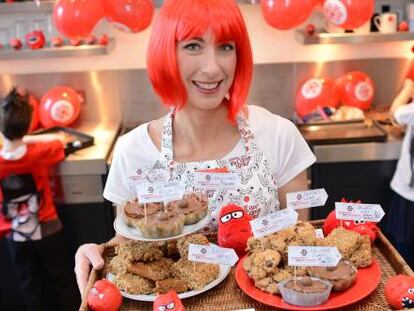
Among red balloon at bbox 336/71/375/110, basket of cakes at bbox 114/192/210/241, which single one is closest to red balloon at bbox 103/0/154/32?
red balloon at bbox 336/71/375/110

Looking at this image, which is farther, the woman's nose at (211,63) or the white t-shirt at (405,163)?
the white t-shirt at (405,163)

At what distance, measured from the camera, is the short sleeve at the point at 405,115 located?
2.77 meters

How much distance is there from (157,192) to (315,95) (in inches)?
82.6

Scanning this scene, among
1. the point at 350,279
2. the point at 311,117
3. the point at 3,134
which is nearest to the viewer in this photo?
the point at 350,279

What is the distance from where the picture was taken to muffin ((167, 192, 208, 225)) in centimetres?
130

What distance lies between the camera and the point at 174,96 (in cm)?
154

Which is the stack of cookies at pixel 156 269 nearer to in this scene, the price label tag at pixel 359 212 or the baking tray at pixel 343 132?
the price label tag at pixel 359 212

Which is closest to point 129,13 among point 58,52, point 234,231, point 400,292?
point 58,52

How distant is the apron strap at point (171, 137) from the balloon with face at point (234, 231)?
325mm

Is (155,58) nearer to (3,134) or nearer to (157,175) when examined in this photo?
(157,175)

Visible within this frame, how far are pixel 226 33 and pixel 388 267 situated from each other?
2.24ft

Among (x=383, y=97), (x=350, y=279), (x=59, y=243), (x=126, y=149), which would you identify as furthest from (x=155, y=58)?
(x=383, y=97)

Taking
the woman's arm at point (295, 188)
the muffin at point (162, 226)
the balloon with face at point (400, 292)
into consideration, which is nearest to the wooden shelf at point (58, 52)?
the woman's arm at point (295, 188)

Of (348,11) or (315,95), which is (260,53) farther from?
(348,11)
